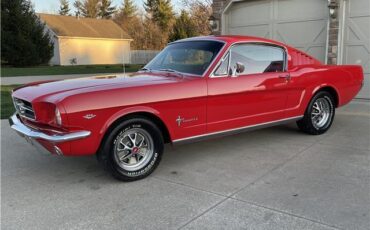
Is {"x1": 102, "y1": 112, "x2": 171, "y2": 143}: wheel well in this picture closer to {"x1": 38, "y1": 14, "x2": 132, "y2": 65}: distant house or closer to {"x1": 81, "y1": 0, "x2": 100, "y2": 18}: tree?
{"x1": 38, "y1": 14, "x2": 132, "y2": 65}: distant house

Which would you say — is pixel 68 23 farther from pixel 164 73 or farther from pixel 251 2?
pixel 164 73

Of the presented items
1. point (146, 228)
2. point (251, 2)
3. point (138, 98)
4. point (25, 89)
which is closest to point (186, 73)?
point (138, 98)

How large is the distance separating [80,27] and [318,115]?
122 feet

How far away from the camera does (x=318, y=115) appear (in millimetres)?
6383

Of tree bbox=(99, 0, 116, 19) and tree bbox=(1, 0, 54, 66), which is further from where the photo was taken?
tree bbox=(99, 0, 116, 19)

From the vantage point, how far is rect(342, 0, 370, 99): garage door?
909cm

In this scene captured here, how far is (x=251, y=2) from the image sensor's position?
1109 cm

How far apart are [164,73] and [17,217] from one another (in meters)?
2.52

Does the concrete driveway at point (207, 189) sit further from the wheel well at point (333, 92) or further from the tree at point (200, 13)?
the tree at point (200, 13)

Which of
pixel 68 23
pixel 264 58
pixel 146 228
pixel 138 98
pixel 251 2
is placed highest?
pixel 68 23

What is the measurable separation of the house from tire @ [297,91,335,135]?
3.53 metres

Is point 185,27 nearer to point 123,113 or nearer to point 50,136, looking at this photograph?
point 123,113

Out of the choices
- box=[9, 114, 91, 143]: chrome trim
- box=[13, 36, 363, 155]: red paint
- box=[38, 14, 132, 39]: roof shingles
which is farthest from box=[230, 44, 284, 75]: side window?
box=[38, 14, 132, 39]: roof shingles

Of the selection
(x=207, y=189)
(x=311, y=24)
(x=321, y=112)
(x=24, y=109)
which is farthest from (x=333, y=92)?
(x=24, y=109)
